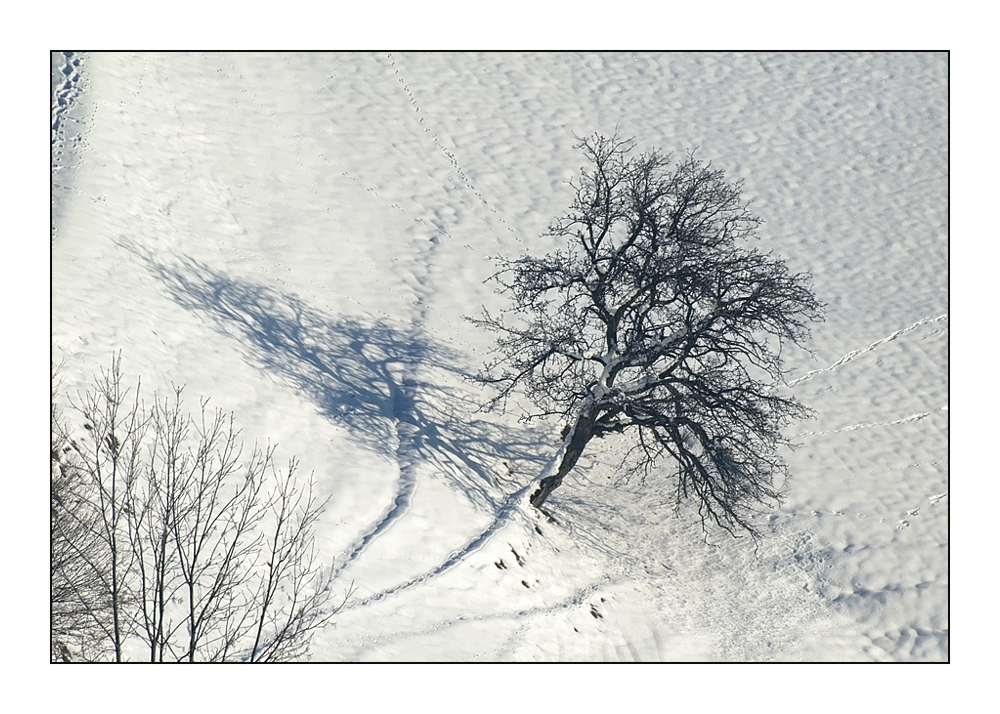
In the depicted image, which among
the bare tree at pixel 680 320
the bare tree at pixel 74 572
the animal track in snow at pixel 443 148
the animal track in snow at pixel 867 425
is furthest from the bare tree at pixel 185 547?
the animal track in snow at pixel 443 148

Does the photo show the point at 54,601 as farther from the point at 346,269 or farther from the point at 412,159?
the point at 412,159

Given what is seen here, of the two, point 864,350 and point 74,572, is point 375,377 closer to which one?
point 74,572

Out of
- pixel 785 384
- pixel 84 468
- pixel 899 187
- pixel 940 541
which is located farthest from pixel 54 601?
pixel 899 187

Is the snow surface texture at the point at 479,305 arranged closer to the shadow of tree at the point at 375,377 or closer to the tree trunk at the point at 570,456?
the shadow of tree at the point at 375,377

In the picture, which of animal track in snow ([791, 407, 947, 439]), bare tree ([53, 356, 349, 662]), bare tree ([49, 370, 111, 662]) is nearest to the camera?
bare tree ([53, 356, 349, 662])

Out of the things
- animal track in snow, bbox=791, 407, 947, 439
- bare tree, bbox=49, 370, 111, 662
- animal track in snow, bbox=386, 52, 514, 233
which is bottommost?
bare tree, bbox=49, 370, 111, 662

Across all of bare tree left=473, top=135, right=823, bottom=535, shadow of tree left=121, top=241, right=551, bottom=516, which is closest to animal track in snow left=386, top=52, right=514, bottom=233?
shadow of tree left=121, top=241, right=551, bottom=516

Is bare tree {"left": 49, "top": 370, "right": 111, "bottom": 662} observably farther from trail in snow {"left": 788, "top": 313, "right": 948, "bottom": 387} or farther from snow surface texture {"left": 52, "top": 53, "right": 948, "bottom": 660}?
trail in snow {"left": 788, "top": 313, "right": 948, "bottom": 387}

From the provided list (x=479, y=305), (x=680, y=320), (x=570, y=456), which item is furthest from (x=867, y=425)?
(x=479, y=305)
